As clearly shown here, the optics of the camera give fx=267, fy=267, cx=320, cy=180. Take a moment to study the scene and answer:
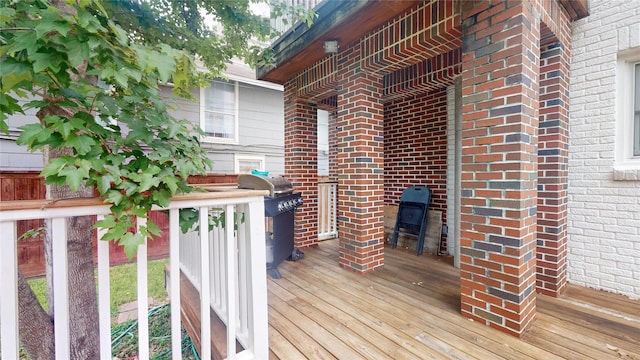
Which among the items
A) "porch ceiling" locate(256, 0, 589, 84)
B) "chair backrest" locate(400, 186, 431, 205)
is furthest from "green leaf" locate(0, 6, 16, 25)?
"chair backrest" locate(400, 186, 431, 205)

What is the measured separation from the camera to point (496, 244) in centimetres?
196

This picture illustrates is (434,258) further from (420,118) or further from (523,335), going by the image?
(420,118)

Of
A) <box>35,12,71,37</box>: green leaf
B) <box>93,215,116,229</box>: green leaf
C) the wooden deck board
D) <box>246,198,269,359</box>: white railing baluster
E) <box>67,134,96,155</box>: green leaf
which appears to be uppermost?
<box>35,12,71,37</box>: green leaf

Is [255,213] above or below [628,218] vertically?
above

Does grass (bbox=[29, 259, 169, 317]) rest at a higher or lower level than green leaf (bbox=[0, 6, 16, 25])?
lower

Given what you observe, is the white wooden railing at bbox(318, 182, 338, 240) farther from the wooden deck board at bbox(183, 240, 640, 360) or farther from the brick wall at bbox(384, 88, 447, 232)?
the wooden deck board at bbox(183, 240, 640, 360)

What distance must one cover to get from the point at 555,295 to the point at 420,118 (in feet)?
8.90

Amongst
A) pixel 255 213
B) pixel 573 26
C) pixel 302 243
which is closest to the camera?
pixel 255 213

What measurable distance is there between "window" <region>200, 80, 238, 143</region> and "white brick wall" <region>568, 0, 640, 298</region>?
20.2 ft

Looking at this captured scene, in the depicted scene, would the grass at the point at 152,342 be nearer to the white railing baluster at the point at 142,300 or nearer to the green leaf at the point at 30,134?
the white railing baluster at the point at 142,300

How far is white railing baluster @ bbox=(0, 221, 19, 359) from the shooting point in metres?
1.01

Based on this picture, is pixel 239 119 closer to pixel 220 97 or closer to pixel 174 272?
pixel 220 97

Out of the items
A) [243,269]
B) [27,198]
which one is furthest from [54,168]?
[27,198]

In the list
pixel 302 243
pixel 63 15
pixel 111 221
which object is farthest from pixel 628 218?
pixel 63 15
